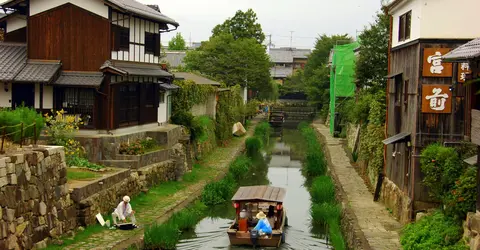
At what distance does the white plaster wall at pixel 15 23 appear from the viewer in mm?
24891

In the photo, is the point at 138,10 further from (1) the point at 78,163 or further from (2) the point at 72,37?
(1) the point at 78,163

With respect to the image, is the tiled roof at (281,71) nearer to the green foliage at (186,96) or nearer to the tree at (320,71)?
the tree at (320,71)

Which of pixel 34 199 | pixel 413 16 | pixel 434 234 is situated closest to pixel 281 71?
pixel 413 16

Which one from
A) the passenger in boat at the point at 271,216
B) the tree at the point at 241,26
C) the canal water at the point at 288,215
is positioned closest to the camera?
the canal water at the point at 288,215

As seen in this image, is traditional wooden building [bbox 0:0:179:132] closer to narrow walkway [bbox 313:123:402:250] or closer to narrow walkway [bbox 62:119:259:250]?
narrow walkway [bbox 62:119:259:250]

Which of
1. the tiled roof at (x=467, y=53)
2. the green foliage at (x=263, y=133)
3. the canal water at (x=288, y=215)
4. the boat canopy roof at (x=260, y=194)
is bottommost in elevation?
the canal water at (x=288, y=215)

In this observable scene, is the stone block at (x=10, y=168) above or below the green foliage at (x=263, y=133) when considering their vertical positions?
above

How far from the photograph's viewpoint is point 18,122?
49.1ft

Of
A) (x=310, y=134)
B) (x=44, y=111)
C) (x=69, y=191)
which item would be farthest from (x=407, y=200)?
(x=310, y=134)

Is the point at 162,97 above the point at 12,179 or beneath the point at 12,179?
above

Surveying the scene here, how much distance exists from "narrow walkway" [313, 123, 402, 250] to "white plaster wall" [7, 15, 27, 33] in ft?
49.3

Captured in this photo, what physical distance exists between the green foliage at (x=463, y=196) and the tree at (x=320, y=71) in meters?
45.4

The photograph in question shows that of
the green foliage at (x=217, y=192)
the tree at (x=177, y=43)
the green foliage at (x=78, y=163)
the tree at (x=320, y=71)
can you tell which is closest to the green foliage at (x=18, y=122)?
the green foliage at (x=78, y=163)

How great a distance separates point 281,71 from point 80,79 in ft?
264
